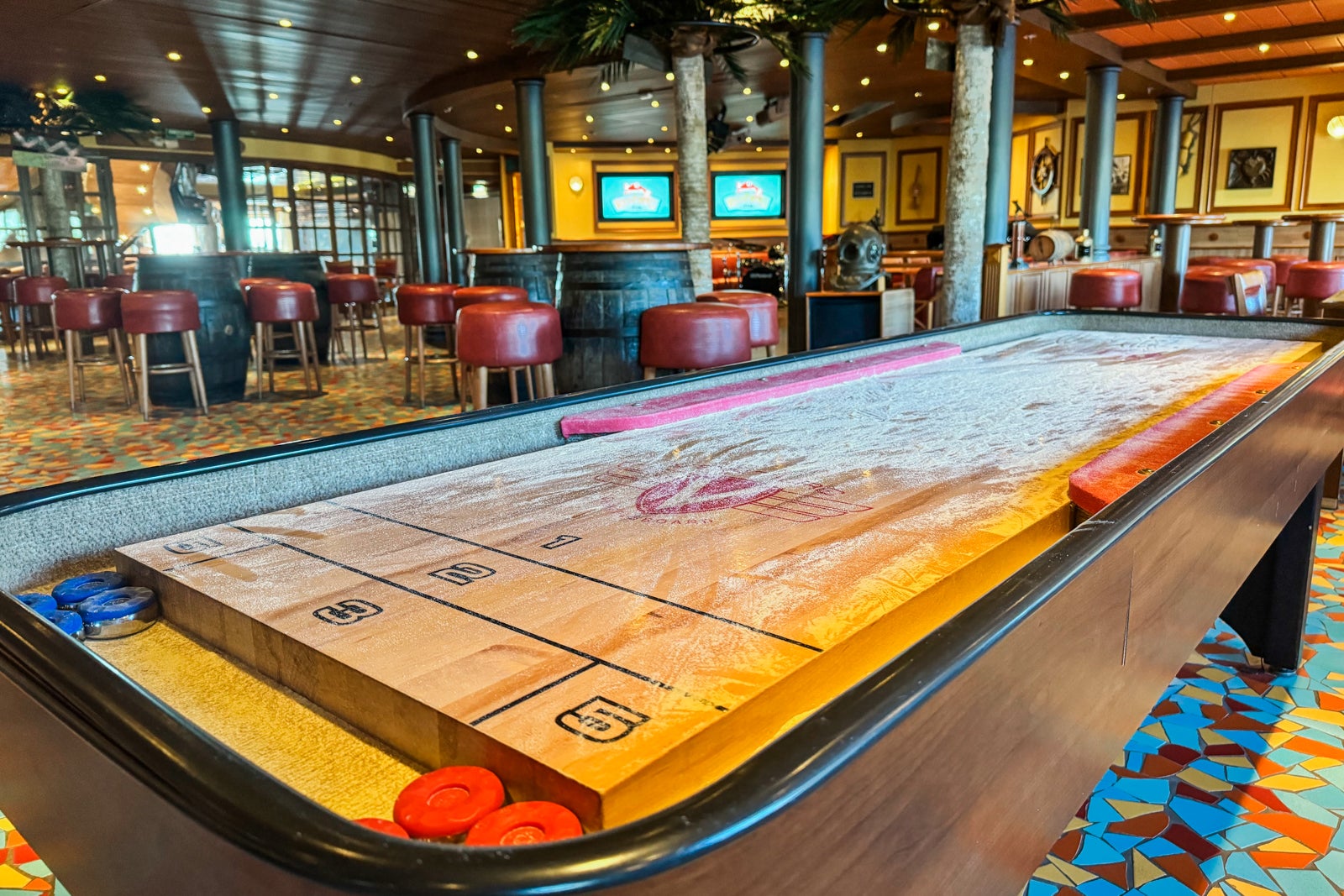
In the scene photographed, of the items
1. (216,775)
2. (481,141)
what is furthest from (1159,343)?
(481,141)

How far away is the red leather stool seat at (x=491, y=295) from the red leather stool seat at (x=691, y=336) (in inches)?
78.2

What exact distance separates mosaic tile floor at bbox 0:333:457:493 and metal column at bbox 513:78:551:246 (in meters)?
3.43

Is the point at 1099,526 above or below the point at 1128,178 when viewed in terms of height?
below

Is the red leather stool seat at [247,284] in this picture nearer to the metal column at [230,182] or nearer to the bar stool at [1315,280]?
the metal column at [230,182]

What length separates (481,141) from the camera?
16656mm

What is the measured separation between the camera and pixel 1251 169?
12891 mm

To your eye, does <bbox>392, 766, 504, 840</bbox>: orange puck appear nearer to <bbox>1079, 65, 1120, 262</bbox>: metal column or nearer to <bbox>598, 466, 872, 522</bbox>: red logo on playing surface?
<bbox>598, 466, 872, 522</bbox>: red logo on playing surface

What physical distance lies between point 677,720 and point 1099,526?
427 mm

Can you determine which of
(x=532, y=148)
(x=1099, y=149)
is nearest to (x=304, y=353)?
(x=532, y=148)

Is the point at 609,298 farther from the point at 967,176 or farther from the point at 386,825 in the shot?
the point at 386,825

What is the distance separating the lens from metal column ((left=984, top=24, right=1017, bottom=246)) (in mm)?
8703

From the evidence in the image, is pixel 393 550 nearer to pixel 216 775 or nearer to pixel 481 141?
pixel 216 775

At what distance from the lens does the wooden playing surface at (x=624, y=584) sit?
647mm

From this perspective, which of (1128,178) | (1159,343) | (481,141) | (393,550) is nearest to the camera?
(393,550)
